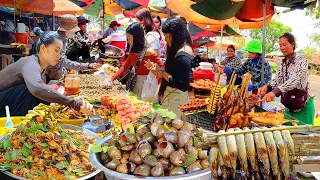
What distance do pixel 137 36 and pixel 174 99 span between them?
127cm

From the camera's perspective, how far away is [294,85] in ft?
12.8

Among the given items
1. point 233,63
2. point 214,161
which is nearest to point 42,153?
point 214,161

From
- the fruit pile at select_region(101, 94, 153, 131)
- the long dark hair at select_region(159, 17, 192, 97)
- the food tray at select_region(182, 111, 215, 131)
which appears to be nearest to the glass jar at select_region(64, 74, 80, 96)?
the fruit pile at select_region(101, 94, 153, 131)

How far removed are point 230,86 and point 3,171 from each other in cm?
194

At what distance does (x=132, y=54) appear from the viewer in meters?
4.84

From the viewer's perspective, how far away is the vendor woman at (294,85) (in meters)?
3.93

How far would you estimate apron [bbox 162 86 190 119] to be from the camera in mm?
3961

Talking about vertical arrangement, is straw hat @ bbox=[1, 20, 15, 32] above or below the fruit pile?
above

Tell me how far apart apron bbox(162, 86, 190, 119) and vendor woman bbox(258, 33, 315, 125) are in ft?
3.17

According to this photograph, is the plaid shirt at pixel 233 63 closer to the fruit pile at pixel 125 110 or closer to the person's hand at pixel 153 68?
the person's hand at pixel 153 68

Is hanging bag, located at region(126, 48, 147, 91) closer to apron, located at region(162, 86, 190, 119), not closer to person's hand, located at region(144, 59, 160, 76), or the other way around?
person's hand, located at region(144, 59, 160, 76)

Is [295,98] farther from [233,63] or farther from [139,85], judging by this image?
[233,63]

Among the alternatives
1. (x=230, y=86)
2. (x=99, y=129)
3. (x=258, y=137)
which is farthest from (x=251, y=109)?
(x=258, y=137)

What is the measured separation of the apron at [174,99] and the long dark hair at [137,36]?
41.5 inches
